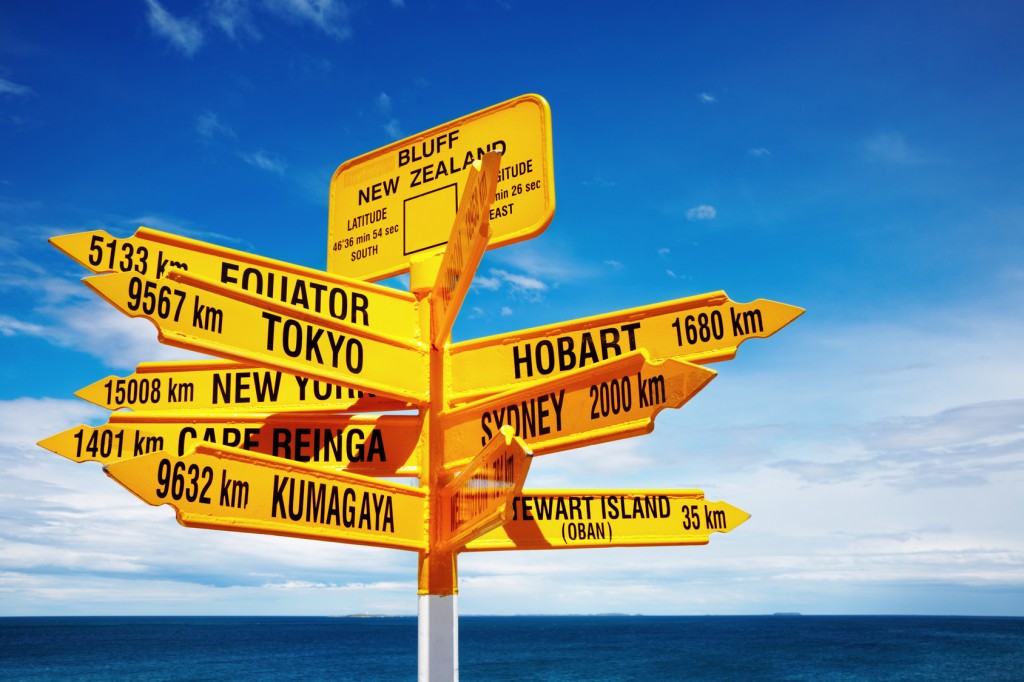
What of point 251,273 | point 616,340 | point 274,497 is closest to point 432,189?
point 251,273

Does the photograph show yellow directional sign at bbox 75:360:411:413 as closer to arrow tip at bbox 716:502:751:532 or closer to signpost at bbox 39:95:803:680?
signpost at bbox 39:95:803:680

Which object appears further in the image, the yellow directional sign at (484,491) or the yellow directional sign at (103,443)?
the yellow directional sign at (103,443)

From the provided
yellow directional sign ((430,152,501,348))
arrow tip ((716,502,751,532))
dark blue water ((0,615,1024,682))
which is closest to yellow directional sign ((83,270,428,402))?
yellow directional sign ((430,152,501,348))

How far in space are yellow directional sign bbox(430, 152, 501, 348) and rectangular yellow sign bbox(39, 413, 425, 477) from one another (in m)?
0.61

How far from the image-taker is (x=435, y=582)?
3.90 meters

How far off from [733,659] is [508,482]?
83.4 meters

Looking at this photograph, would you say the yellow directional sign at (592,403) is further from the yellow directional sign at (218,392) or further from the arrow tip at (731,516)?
the arrow tip at (731,516)

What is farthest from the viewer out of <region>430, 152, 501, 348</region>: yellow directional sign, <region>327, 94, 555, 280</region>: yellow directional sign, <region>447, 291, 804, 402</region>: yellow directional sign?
<region>327, 94, 555, 280</region>: yellow directional sign

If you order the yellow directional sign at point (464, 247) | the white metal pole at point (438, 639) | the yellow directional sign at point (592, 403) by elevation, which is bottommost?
the white metal pole at point (438, 639)

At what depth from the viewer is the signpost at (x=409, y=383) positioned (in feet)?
11.1

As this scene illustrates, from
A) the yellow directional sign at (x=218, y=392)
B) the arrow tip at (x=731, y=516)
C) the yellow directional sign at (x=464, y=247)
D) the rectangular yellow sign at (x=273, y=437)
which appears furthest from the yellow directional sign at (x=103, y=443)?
the arrow tip at (x=731, y=516)

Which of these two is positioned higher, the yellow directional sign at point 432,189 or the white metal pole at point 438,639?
the yellow directional sign at point 432,189

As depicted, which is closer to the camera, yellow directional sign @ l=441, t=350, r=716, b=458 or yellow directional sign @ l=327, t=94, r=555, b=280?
yellow directional sign @ l=441, t=350, r=716, b=458

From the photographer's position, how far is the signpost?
337 cm
